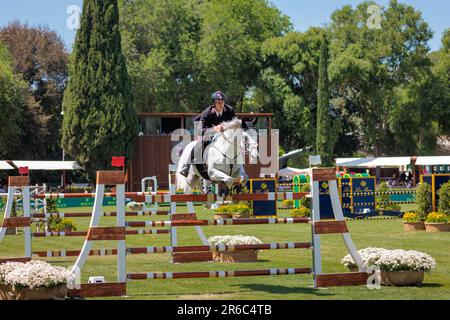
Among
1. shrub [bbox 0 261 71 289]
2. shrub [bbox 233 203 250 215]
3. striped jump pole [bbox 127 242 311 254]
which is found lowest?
shrub [bbox 0 261 71 289]

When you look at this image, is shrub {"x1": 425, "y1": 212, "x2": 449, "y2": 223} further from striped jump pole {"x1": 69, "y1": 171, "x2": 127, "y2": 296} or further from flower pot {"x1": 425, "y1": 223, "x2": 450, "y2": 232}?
striped jump pole {"x1": 69, "y1": 171, "x2": 127, "y2": 296}

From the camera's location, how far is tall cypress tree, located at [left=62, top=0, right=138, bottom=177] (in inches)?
2281

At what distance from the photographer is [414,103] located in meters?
76.8

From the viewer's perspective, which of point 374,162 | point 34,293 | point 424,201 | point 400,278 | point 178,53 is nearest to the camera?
point 34,293

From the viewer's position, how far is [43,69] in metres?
69.4

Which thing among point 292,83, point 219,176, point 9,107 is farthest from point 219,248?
point 292,83

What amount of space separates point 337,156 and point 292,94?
443 inches

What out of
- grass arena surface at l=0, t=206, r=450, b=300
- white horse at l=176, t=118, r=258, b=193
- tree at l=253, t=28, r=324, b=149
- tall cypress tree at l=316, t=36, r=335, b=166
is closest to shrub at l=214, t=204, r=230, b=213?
grass arena surface at l=0, t=206, r=450, b=300

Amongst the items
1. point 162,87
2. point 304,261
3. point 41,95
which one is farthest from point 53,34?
point 304,261

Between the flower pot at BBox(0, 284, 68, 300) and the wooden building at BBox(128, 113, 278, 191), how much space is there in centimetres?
4778

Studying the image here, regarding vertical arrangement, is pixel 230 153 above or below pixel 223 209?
above

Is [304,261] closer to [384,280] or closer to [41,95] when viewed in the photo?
[384,280]

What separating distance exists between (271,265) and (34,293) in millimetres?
6193

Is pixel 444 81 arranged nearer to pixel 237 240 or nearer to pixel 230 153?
pixel 237 240
